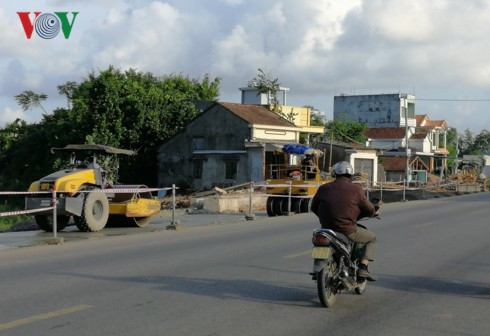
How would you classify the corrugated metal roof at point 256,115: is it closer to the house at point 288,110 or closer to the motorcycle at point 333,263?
the house at point 288,110

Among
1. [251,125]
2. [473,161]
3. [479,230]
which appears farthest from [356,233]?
[473,161]

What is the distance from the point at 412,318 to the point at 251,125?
33.2 m

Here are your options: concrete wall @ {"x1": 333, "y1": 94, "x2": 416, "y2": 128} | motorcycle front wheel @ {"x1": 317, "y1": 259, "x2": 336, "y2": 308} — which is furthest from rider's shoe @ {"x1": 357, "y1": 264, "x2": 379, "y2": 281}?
concrete wall @ {"x1": 333, "y1": 94, "x2": 416, "y2": 128}

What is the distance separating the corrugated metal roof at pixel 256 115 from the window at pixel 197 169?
4.41 m

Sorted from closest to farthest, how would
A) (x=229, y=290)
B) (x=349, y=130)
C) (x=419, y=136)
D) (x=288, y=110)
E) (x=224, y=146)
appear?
(x=229, y=290) < (x=224, y=146) < (x=288, y=110) < (x=349, y=130) < (x=419, y=136)

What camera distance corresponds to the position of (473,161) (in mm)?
61281

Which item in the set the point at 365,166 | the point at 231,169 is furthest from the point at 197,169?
the point at 365,166

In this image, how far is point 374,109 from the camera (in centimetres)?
8219

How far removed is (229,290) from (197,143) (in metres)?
35.3

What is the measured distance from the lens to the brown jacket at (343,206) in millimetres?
7617

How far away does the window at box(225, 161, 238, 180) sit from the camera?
41.1m

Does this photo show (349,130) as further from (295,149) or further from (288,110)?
(295,149)

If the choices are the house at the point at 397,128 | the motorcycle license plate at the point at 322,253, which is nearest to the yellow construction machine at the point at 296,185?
the motorcycle license plate at the point at 322,253

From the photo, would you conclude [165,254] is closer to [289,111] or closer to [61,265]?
[61,265]
